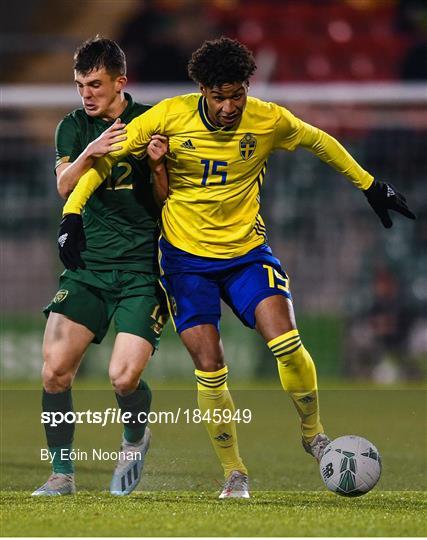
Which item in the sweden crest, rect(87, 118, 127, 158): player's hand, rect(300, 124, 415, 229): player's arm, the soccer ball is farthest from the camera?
rect(300, 124, 415, 229): player's arm

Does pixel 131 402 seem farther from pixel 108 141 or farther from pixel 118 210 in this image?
pixel 108 141

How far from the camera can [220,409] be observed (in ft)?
19.6

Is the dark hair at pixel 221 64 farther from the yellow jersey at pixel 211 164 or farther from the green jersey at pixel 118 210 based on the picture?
the green jersey at pixel 118 210

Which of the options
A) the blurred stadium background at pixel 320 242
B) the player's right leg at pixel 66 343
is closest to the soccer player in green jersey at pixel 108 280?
the player's right leg at pixel 66 343

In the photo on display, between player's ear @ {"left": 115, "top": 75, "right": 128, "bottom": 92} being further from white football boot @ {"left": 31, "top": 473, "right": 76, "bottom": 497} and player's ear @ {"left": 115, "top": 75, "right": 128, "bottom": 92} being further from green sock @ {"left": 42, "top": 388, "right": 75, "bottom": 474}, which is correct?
white football boot @ {"left": 31, "top": 473, "right": 76, "bottom": 497}

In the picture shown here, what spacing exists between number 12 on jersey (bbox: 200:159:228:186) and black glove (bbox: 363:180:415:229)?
80 cm

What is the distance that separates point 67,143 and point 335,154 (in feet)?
4.46

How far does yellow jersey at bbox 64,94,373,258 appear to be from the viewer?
5883 millimetres

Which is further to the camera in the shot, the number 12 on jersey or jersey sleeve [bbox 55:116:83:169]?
jersey sleeve [bbox 55:116:83:169]

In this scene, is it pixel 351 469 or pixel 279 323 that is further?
pixel 279 323

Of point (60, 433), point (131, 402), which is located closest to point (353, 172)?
point (131, 402)

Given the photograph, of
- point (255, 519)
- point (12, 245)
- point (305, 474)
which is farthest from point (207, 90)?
point (12, 245)

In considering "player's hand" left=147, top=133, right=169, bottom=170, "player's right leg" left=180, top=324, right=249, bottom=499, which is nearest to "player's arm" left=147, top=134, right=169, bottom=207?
"player's hand" left=147, top=133, right=169, bottom=170

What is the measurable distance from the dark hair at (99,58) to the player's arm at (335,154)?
88cm
